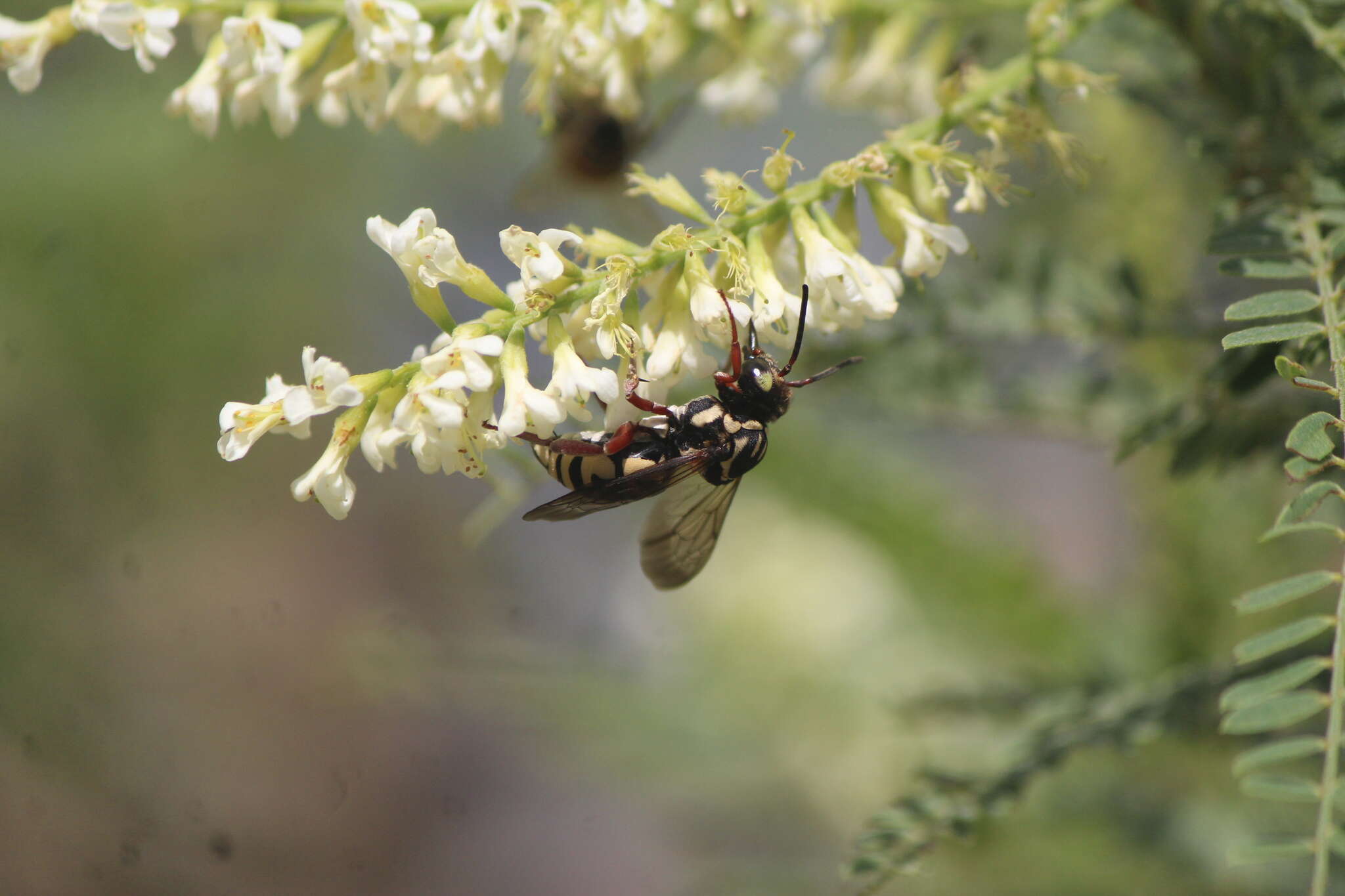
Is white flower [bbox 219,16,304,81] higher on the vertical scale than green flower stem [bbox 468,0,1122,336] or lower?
lower

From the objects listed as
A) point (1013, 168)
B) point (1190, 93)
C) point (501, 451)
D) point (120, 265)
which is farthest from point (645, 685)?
point (120, 265)

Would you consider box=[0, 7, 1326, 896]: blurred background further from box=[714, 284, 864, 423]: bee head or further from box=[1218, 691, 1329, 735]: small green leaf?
box=[1218, 691, 1329, 735]: small green leaf

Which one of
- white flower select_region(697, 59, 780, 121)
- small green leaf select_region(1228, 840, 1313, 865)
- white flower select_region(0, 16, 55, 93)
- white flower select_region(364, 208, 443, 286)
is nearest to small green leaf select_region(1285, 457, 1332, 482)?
small green leaf select_region(1228, 840, 1313, 865)

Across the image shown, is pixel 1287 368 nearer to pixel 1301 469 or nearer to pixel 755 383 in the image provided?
pixel 1301 469

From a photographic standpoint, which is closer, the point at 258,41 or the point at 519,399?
the point at 519,399

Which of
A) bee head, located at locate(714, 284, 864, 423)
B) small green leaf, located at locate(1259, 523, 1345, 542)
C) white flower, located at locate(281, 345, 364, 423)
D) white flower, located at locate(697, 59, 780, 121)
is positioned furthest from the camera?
white flower, located at locate(697, 59, 780, 121)

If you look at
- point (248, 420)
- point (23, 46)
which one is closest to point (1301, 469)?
point (248, 420)
